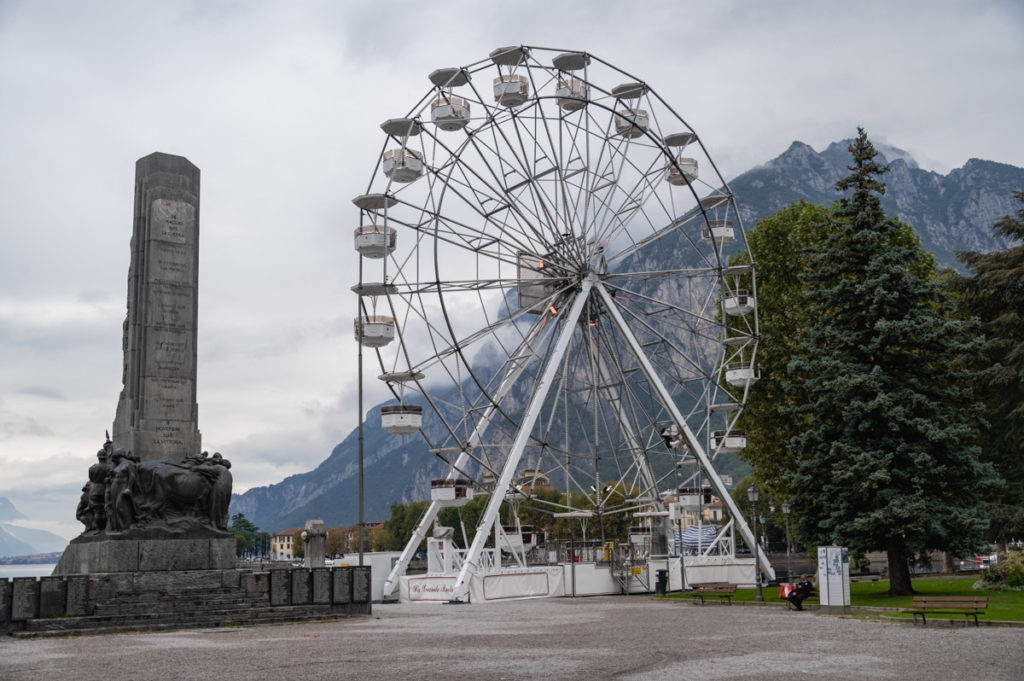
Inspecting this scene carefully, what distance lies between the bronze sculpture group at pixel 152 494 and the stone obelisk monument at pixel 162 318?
0.47 m

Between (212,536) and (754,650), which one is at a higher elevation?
(212,536)

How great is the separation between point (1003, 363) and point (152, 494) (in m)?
30.1

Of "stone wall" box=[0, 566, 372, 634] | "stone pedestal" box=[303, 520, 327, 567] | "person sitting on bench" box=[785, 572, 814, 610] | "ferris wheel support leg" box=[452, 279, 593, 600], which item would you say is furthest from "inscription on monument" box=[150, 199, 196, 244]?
"person sitting on bench" box=[785, 572, 814, 610]

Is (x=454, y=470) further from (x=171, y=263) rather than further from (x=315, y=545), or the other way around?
(x=171, y=263)

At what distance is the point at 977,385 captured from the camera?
40688 mm

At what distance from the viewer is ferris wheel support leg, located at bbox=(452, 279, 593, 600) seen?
1454 inches

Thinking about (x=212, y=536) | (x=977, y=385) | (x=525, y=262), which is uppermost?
(x=525, y=262)

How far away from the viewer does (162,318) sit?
25.4 meters

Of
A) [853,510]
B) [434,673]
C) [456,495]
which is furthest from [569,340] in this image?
[434,673]

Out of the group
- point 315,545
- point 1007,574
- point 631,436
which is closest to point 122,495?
point 315,545

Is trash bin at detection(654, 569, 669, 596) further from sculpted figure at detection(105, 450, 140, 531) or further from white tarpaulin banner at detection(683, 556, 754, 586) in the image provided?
sculpted figure at detection(105, 450, 140, 531)

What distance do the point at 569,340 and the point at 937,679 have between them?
90.1 ft

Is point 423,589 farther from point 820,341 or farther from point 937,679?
point 937,679

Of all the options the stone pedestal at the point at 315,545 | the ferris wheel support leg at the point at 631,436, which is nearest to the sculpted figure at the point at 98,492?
the stone pedestal at the point at 315,545
